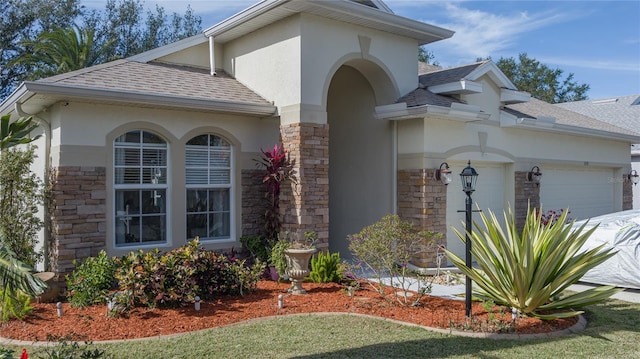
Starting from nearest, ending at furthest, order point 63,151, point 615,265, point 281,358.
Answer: point 281,358, point 63,151, point 615,265

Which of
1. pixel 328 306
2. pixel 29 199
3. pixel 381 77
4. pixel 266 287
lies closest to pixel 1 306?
pixel 29 199

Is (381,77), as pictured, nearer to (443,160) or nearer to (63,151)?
(443,160)

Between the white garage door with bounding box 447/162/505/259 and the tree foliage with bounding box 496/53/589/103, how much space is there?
34.0 metres

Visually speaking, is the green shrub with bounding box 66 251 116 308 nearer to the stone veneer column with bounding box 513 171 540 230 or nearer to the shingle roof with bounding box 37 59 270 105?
the shingle roof with bounding box 37 59 270 105

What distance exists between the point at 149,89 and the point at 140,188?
195 centimetres

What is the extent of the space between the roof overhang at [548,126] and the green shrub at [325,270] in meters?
6.50

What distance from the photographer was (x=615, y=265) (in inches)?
402

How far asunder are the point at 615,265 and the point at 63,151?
1058 centimetres

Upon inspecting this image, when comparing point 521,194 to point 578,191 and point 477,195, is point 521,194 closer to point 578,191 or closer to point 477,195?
point 477,195

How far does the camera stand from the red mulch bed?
275 inches

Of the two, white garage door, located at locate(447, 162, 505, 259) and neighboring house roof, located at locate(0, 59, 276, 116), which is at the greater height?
neighboring house roof, located at locate(0, 59, 276, 116)

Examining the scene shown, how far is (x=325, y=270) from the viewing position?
10.1 meters

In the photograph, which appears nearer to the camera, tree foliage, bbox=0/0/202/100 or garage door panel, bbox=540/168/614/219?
garage door panel, bbox=540/168/614/219

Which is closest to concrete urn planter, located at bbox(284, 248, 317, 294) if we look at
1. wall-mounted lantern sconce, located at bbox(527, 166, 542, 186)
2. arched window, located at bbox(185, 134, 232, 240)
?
arched window, located at bbox(185, 134, 232, 240)
